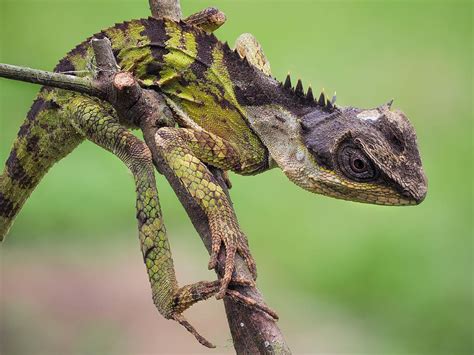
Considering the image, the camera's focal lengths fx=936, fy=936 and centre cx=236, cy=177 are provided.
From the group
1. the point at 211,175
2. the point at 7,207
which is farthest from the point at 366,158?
the point at 7,207

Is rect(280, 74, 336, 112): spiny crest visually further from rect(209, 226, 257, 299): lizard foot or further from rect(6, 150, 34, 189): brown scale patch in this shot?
rect(6, 150, 34, 189): brown scale patch

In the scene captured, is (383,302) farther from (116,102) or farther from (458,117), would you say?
(116,102)

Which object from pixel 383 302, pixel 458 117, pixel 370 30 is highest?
pixel 370 30

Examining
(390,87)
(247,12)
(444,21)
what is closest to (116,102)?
(390,87)

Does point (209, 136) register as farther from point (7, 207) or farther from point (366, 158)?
point (7, 207)

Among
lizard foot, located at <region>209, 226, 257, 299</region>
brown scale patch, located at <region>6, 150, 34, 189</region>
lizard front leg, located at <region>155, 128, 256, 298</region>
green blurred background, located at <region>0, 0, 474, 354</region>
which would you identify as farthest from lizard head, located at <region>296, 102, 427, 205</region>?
green blurred background, located at <region>0, 0, 474, 354</region>

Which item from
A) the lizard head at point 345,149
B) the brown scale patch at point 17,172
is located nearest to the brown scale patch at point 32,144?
the brown scale patch at point 17,172

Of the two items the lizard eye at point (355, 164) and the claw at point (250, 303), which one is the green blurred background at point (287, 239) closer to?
the lizard eye at point (355, 164)
